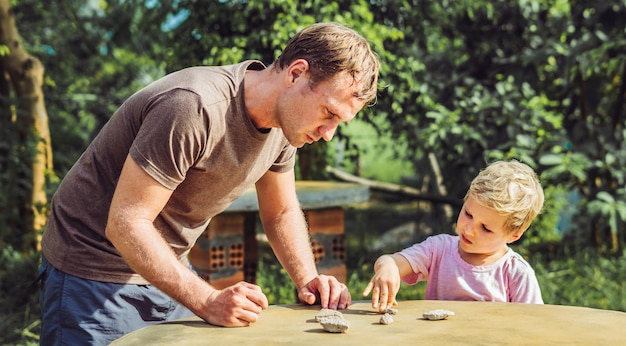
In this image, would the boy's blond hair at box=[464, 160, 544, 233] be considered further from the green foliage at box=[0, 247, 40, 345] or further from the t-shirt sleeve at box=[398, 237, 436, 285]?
the green foliage at box=[0, 247, 40, 345]

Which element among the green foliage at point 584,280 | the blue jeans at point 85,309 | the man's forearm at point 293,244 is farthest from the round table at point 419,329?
the green foliage at point 584,280

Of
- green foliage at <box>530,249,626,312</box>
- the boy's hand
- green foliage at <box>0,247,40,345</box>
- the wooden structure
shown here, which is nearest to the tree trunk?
green foliage at <box>0,247,40,345</box>

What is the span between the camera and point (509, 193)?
8.75 feet

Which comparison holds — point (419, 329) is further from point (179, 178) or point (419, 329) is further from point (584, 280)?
point (584, 280)

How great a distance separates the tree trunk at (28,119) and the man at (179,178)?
3.49m

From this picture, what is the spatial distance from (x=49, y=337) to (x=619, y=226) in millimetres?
4755

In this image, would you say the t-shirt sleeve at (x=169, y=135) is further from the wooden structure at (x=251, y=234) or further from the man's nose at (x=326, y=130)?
the wooden structure at (x=251, y=234)

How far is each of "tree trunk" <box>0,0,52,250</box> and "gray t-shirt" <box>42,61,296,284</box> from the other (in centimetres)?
350

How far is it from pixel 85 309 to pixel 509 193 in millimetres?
1327

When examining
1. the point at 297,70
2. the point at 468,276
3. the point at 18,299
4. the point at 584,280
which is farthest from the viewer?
the point at 584,280

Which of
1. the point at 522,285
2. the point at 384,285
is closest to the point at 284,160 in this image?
the point at 384,285

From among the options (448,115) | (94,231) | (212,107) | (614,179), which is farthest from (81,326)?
(614,179)

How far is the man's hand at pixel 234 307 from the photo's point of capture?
2.15 m

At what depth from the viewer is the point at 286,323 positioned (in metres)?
2.25
